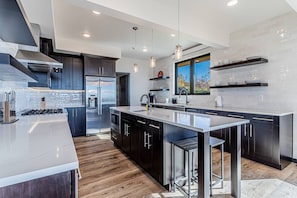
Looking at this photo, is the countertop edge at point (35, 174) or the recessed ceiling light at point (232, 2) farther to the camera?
the recessed ceiling light at point (232, 2)

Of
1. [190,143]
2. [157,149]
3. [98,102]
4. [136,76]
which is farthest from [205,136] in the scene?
[136,76]

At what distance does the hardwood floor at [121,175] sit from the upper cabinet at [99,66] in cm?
249

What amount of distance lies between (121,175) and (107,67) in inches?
141

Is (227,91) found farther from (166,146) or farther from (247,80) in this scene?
(166,146)

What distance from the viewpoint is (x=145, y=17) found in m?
2.54

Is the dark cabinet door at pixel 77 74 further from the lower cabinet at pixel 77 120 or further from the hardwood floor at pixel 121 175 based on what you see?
the hardwood floor at pixel 121 175

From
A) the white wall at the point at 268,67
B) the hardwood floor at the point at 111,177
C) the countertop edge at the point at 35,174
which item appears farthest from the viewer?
the white wall at the point at 268,67

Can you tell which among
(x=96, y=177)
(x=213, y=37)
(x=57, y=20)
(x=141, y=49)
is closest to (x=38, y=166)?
(x=96, y=177)

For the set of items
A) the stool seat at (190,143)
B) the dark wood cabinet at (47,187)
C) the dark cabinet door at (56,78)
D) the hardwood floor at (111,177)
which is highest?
the dark cabinet door at (56,78)

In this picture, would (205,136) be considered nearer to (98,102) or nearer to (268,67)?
(268,67)

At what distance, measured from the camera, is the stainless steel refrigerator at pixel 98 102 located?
4824 millimetres

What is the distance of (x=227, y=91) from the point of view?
399 cm

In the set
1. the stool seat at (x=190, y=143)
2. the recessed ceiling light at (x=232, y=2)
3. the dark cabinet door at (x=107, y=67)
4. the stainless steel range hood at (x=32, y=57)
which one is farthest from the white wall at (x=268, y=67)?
the stainless steel range hood at (x=32, y=57)

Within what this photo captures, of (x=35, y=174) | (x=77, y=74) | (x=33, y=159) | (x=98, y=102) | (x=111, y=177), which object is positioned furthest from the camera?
(x=98, y=102)
